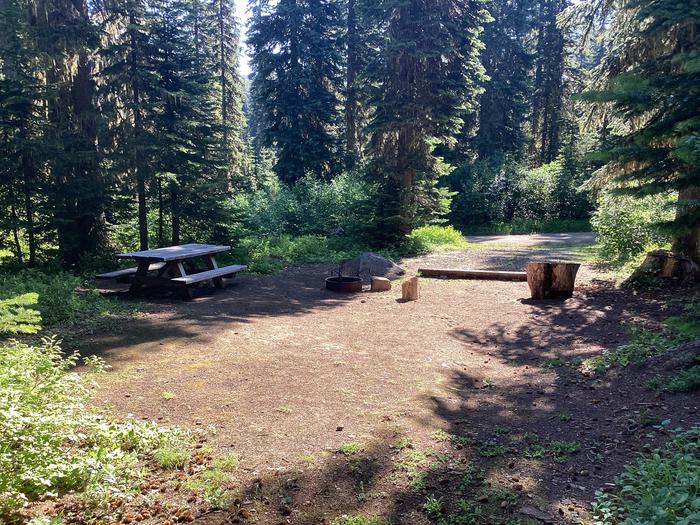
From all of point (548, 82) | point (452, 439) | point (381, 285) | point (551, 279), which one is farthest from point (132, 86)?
point (548, 82)

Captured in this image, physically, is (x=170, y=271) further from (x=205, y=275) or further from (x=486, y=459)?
(x=486, y=459)

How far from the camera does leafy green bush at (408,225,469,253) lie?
55.8 feet

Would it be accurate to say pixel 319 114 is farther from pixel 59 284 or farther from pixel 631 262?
pixel 59 284

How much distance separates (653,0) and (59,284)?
1153 centimetres

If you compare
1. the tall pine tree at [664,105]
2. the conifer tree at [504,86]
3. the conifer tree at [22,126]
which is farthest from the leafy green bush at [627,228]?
the conifer tree at [504,86]

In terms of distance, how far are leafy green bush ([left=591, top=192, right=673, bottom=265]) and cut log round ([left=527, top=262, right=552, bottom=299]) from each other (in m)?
4.16

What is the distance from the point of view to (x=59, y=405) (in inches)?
142

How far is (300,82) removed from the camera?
90.1 ft

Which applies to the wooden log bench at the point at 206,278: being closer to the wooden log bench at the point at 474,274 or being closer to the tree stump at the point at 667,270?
the wooden log bench at the point at 474,274

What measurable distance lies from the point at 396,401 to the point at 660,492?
2697 mm

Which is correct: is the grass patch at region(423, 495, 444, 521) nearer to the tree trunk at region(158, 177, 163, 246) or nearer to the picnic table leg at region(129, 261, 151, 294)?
the picnic table leg at region(129, 261, 151, 294)

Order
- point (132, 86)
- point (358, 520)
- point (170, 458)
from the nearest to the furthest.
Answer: point (358, 520), point (170, 458), point (132, 86)

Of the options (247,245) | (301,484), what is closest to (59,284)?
(301,484)

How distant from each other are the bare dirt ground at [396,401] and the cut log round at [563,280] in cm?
34
